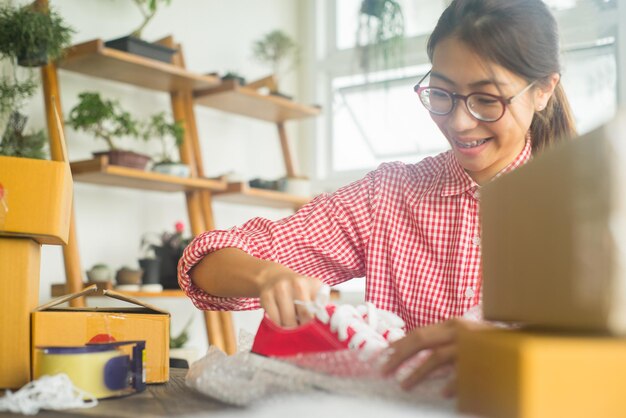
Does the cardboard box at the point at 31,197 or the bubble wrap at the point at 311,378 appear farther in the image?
the cardboard box at the point at 31,197

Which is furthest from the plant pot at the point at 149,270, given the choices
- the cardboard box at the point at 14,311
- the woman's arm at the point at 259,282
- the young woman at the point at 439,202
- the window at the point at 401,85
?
the cardboard box at the point at 14,311

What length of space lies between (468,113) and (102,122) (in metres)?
2.13

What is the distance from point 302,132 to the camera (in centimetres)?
440

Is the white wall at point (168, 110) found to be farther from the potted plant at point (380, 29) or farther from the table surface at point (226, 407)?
the table surface at point (226, 407)

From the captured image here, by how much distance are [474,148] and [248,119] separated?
9.10 ft

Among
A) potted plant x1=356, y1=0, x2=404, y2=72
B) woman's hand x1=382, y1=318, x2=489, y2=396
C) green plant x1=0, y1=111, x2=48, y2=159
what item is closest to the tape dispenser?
woman's hand x1=382, y1=318, x2=489, y2=396

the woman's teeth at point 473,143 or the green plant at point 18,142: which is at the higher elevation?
the green plant at point 18,142

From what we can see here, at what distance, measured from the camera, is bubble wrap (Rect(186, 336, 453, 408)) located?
716 mm

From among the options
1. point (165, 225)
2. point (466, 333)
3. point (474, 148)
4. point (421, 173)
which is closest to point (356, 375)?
point (466, 333)

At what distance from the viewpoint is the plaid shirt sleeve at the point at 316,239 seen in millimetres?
1318

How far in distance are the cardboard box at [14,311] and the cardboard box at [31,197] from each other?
28mm

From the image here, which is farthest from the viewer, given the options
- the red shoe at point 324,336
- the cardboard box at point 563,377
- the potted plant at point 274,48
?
the potted plant at point 274,48

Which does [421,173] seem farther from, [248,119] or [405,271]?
[248,119]

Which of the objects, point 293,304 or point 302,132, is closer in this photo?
point 293,304
